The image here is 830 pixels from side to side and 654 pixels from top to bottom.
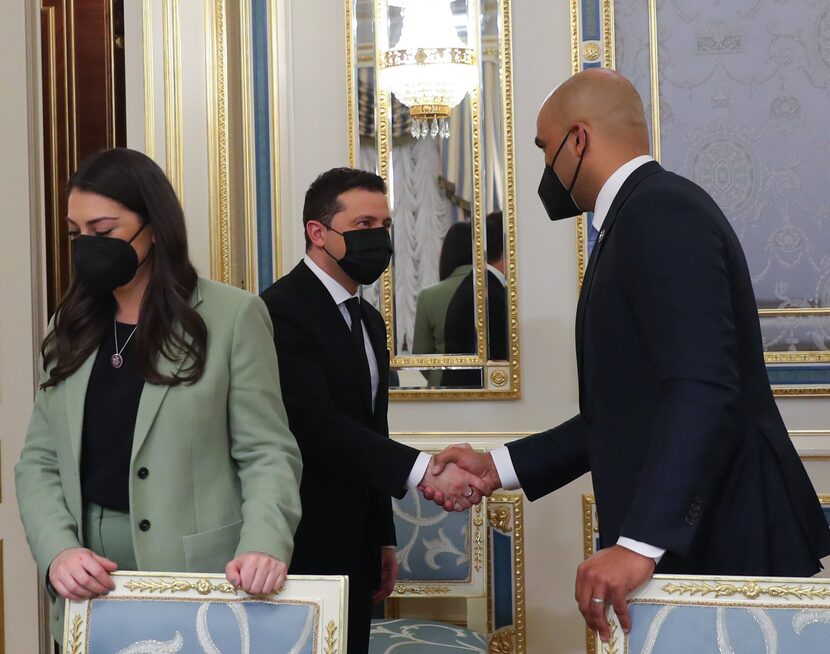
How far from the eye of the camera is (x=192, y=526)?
1.94 meters

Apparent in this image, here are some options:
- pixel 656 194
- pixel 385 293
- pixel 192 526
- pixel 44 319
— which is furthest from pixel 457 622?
pixel 656 194

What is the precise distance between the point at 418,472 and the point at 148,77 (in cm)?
203

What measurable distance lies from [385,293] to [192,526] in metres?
2.14

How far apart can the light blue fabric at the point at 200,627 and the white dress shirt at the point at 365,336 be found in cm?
125

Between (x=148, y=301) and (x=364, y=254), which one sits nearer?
(x=148, y=301)

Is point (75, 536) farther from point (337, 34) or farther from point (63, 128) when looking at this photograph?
point (63, 128)

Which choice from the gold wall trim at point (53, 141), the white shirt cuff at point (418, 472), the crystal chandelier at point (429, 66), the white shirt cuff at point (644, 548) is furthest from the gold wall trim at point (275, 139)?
the white shirt cuff at point (644, 548)

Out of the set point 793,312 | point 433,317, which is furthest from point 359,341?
point 793,312

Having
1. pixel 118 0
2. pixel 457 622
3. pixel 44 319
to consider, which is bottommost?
pixel 457 622

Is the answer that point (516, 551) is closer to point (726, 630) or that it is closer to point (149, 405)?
point (149, 405)

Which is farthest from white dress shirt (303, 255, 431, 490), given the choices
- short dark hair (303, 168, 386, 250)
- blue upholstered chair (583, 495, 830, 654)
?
blue upholstered chair (583, 495, 830, 654)

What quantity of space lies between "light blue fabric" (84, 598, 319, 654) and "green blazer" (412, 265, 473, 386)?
2.38 metres

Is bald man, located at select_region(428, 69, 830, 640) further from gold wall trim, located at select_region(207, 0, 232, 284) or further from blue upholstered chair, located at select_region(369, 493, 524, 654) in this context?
gold wall trim, located at select_region(207, 0, 232, 284)

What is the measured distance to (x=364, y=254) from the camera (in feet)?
9.64
